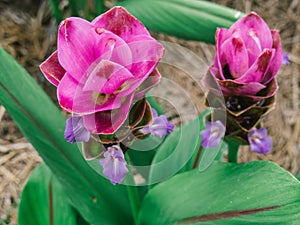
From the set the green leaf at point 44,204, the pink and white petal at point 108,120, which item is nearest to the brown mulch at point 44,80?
the green leaf at point 44,204

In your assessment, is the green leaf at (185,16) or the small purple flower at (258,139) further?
the green leaf at (185,16)

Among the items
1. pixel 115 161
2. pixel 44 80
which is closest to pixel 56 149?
pixel 115 161

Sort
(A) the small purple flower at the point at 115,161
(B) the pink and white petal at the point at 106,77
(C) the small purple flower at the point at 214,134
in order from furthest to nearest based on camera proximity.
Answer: (C) the small purple flower at the point at 214,134 < (A) the small purple flower at the point at 115,161 < (B) the pink and white petal at the point at 106,77

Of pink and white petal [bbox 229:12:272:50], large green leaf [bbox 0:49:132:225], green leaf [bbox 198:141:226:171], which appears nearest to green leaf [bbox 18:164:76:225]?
large green leaf [bbox 0:49:132:225]

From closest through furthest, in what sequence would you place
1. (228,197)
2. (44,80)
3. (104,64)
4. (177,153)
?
(104,64), (228,197), (177,153), (44,80)

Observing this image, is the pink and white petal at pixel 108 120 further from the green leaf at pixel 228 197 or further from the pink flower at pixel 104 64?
the green leaf at pixel 228 197

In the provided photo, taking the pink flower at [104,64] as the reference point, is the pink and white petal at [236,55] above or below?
below

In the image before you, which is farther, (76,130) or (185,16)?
(185,16)

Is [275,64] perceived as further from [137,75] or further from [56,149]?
[56,149]
